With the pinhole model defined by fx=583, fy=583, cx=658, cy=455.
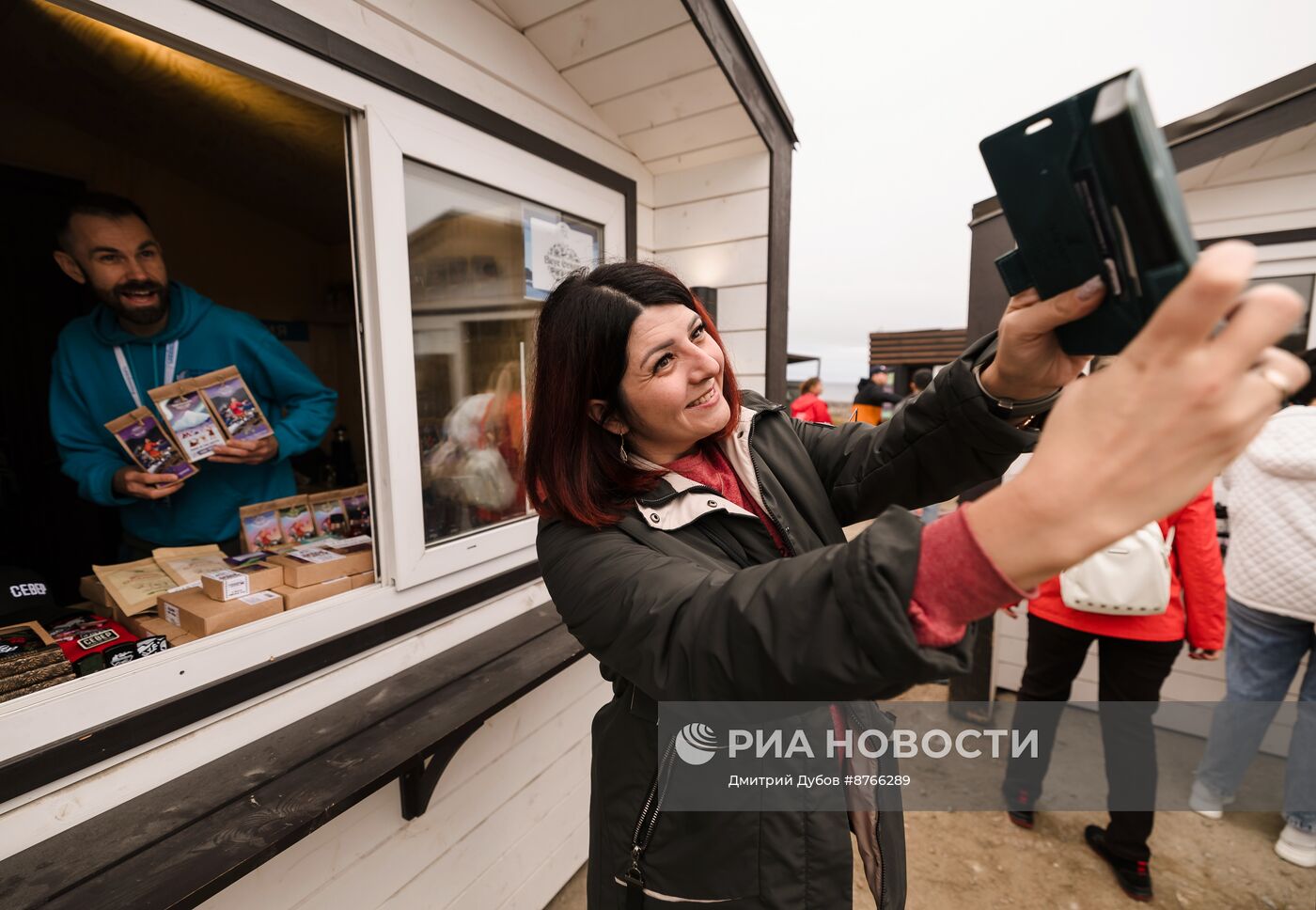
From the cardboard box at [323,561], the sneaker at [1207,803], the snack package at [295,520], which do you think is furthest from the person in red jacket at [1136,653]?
the snack package at [295,520]

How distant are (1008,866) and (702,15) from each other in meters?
3.58

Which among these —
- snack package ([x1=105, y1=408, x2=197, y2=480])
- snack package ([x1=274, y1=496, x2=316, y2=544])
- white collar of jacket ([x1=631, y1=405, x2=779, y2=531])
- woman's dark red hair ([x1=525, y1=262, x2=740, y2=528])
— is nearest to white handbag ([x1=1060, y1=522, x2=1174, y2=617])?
white collar of jacket ([x1=631, y1=405, x2=779, y2=531])

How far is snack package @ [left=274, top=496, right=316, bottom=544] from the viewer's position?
1949 millimetres

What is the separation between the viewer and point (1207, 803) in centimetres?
273

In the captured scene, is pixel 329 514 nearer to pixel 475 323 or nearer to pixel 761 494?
pixel 475 323

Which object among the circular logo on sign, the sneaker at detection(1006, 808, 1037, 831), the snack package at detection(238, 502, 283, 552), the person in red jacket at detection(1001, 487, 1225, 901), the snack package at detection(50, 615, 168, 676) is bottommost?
the sneaker at detection(1006, 808, 1037, 831)

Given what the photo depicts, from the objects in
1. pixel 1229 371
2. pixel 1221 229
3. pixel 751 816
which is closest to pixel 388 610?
pixel 751 816

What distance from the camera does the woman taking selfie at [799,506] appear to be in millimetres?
434

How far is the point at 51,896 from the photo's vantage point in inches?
38.2

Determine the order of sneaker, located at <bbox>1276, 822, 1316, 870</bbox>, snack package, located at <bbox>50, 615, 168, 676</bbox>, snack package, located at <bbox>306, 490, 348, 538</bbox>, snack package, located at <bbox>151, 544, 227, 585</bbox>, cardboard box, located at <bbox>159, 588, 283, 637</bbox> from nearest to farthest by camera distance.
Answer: snack package, located at <bbox>50, 615, 168, 676</bbox>, cardboard box, located at <bbox>159, 588, 283, 637</bbox>, snack package, located at <bbox>151, 544, 227, 585</bbox>, snack package, located at <bbox>306, 490, 348, 538</bbox>, sneaker, located at <bbox>1276, 822, 1316, 870</bbox>

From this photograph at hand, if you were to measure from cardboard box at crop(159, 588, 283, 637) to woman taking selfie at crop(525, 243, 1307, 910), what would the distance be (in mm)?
867

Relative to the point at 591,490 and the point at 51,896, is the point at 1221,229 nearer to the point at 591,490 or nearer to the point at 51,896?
the point at 591,490

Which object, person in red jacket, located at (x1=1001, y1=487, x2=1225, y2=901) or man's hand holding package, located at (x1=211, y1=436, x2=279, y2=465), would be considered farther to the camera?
person in red jacket, located at (x1=1001, y1=487, x2=1225, y2=901)

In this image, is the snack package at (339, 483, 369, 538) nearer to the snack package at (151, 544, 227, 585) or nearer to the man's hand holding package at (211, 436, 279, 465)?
the man's hand holding package at (211, 436, 279, 465)
